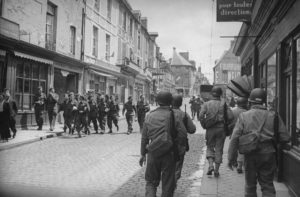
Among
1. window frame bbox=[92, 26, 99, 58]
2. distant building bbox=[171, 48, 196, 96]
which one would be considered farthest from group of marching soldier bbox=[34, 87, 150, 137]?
distant building bbox=[171, 48, 196, 96]

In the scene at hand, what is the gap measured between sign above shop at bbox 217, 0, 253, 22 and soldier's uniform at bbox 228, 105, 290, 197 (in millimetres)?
4402

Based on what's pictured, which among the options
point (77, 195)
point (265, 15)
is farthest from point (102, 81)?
point (77, 195)

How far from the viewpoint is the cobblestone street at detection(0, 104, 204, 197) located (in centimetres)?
549

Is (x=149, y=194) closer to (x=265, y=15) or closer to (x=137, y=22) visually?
(x=265, y=15)

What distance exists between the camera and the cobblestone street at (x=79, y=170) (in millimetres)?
5492

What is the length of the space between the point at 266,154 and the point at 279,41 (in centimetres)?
295

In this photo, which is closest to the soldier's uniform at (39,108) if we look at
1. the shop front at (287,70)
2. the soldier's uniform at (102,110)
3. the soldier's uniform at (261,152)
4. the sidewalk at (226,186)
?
the soldier's uniform at (102,110)

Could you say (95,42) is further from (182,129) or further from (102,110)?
(182,129)

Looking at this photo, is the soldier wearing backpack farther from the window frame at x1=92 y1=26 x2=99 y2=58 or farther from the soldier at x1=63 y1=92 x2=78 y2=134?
the window frame at x1=92 y1=26 x2=99 y2=58

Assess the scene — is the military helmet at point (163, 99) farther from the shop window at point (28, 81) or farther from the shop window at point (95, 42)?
the shop window at point (95, 42)

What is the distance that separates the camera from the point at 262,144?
13.7ft

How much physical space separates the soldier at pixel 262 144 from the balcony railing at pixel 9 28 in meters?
10.6

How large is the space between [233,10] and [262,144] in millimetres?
4934

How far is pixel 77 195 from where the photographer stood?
5.18 meters
